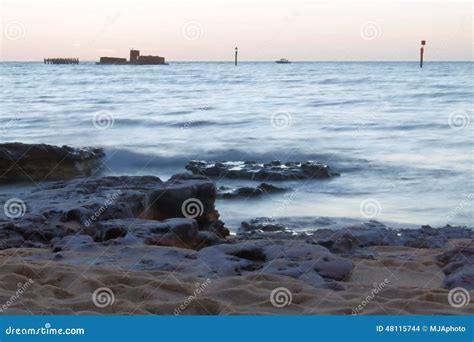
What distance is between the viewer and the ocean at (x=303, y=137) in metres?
10.3

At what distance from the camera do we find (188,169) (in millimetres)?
13414

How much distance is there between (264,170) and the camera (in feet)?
40.4

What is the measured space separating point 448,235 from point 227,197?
3.57 m

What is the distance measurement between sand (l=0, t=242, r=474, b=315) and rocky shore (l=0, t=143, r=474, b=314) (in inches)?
0.5

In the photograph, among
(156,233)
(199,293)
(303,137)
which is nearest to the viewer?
(199,293)

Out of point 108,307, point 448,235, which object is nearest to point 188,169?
point 448,235

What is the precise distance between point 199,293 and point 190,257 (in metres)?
1.05

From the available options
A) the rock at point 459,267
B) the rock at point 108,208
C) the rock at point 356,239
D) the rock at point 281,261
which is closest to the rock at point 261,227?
the rock at point 108,208

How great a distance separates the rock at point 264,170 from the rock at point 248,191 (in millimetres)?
929

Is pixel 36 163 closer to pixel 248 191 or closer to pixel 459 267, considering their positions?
pixel 248 191

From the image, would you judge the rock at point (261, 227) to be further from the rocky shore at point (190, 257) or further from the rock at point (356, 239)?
the rock at point (356, 239)

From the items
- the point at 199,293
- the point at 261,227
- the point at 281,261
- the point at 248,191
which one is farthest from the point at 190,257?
the point at 248,191

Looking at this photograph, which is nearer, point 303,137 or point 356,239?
point 356,239

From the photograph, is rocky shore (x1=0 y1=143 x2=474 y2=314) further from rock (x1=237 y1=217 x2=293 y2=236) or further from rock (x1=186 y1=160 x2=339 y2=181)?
rock (x1=186 y1=160 x2=339 y2=181)
